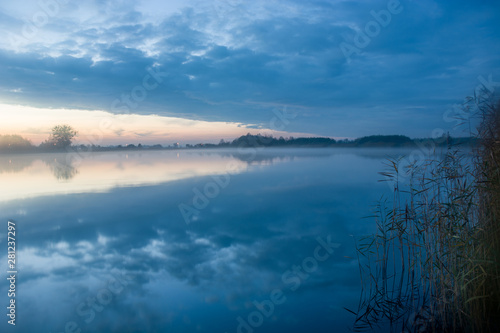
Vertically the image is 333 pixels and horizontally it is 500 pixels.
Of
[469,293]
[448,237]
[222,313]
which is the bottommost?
[222,313]

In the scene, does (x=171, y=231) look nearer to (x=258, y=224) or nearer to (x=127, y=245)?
(x=127, y=245)

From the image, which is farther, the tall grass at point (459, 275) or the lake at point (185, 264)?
the lake at point (185, 264)

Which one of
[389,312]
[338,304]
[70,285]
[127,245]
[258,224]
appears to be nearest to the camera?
[389,312]

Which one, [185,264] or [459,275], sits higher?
[459,275]

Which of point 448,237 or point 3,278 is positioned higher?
point 448,237

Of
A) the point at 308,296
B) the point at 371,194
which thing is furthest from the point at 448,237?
the point at 371,194

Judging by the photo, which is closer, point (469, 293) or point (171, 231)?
point (469, 293)

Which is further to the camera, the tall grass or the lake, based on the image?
the lake

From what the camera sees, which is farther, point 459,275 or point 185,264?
point 185,264

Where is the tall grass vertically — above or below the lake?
above

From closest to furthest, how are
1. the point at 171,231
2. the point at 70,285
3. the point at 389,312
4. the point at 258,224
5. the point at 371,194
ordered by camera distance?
1. the point at 389,312
2. the point at 70,285
3. the point at 171,231
4. the point at 258,224
5. the point at 371,194

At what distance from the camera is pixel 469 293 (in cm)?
328

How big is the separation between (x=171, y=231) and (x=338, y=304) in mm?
4329

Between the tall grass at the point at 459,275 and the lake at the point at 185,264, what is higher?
the tall grass at the point at 459,275
